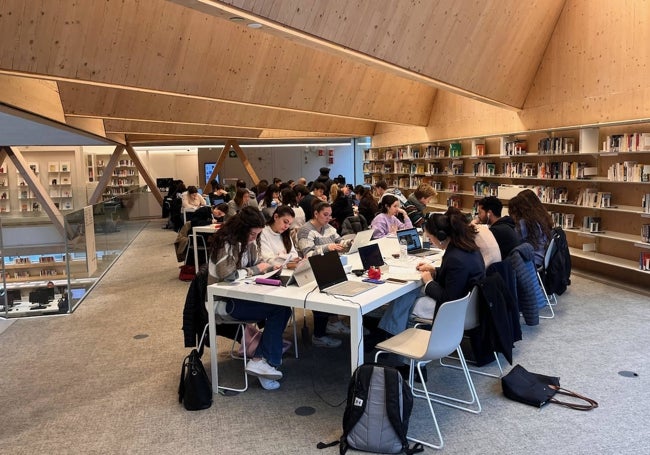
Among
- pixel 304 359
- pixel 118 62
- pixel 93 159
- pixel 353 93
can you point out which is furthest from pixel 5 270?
pixel 93 159

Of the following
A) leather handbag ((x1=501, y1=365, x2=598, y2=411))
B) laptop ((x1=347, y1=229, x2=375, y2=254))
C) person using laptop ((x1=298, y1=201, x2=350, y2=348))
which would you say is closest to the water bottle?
laptop ((x1=347, y1=229, x2=375, y2=254))

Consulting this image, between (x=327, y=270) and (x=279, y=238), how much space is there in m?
1.19

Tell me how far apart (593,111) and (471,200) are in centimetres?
384

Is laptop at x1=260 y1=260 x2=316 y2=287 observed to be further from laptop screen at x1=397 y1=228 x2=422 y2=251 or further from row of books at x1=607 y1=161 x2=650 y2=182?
row of books at x1=607 y1=161 x2=650 y2=182

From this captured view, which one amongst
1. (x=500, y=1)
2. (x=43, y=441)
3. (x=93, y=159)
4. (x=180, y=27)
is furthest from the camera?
(x=93, y=159)

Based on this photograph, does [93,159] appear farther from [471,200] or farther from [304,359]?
[304,359]

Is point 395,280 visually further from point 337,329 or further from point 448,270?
point 337,329

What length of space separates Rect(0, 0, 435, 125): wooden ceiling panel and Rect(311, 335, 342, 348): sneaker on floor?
12.0ft

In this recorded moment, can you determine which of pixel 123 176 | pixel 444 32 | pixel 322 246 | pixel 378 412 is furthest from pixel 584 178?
pixel 123 176

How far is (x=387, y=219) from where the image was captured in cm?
675

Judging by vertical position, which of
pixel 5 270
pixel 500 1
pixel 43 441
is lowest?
pixel 43 441

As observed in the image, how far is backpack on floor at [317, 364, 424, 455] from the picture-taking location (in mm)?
3029

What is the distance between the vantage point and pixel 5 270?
628 cm

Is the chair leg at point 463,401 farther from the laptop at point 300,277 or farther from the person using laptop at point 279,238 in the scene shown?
the person using laptop at point 279,238
